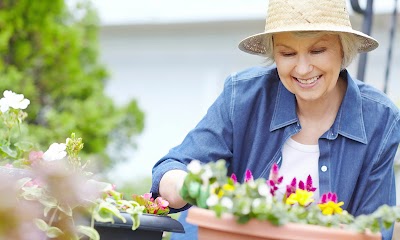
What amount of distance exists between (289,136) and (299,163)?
9 centimetres

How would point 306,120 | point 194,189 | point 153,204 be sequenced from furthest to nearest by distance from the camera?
point 306,120
point 153,204
point 194,189

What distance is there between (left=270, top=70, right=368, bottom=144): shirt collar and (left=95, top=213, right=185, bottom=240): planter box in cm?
58

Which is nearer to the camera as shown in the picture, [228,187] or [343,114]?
[228,187]

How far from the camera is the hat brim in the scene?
2494 millimetres

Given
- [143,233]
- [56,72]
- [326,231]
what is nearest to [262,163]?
[143,233]

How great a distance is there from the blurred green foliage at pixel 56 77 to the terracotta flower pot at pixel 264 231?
404cm

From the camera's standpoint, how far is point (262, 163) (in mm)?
2715

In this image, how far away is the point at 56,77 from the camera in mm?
6461

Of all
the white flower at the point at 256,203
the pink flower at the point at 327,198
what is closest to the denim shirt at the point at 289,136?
the pink flower at the point at 327,198

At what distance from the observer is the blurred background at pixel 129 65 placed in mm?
6227

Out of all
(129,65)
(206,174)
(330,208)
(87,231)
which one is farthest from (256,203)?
(129,65)

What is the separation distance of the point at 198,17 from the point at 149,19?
0.53 metres

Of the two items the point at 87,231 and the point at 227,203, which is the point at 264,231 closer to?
the point at 227,203

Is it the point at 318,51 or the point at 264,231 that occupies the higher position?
the point at 318,51
